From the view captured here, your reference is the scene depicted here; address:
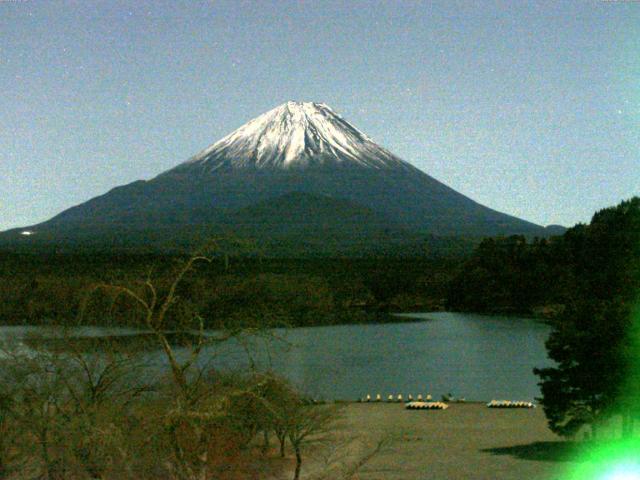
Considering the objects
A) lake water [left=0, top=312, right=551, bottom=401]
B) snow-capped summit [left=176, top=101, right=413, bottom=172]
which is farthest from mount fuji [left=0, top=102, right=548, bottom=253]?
lake water [left=0, top=312, right=551, bottom=401]

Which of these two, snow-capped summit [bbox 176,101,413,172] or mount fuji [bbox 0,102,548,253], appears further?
snow-capped summit [bbox 176,101,413,172]

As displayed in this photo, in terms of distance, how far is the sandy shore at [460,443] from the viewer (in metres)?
15.0

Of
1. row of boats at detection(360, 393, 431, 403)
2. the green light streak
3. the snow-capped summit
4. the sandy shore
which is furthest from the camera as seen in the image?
the snow-capped summit

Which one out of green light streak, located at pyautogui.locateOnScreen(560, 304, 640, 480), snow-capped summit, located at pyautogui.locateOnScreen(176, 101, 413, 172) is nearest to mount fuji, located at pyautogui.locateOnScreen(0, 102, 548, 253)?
snow-capped summit, located at pyautogui.locateOnScreen(176, 101, 413, 172)

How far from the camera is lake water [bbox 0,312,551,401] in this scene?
98.5ft

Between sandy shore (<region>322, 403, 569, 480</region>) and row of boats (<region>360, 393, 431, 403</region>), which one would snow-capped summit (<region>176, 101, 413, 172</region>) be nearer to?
row of boats (<region>360, 393, 431, 403</region>)

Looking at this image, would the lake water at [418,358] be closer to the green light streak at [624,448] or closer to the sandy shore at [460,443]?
the sandy shore at [460,443]

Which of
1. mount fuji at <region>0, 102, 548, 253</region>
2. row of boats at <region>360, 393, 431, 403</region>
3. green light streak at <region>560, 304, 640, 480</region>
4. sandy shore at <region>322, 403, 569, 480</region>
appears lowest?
row of boats at <region>360, 393, 431, 403</region>

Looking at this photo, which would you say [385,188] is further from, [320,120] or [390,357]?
[390,357]

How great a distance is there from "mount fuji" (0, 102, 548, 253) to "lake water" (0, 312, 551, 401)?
184ft

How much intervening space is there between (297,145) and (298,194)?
15.1 metres

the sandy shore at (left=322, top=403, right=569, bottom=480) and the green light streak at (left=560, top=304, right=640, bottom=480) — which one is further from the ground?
the green light streak at (left=560, top=304, right=640, bottom=480)

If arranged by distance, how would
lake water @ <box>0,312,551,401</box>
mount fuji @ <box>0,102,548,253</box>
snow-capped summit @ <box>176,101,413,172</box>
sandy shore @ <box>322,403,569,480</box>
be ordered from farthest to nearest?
snow-capped summit @ <box>176,101,413,172</box>
mount fuji @ <box>0,102,548,253</box>
lake water @ <box>0,312,551,401</box>
sandy shore @ <box>322,403,569,480</box>

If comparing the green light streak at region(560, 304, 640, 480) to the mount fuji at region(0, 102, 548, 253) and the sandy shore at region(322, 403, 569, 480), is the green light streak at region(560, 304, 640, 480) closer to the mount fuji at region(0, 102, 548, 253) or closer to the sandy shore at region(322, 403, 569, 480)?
the sandy shore at region(322, 403, 569, 480)
